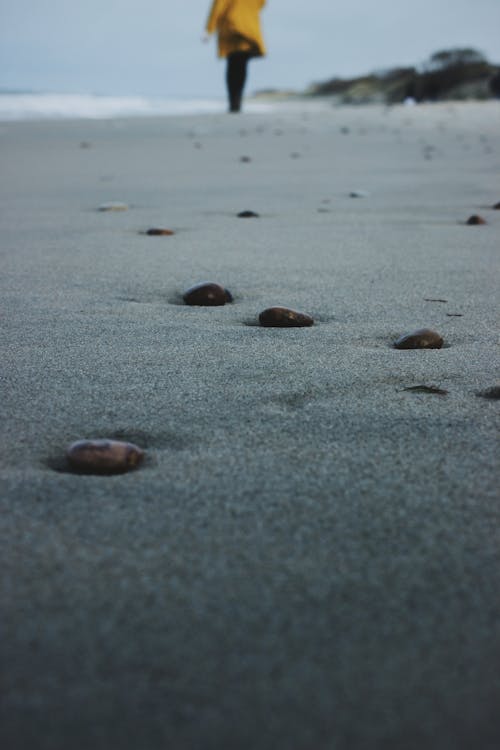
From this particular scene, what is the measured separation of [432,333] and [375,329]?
5.4 inches

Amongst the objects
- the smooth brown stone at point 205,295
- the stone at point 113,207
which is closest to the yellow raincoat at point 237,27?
the stone at point 113,207

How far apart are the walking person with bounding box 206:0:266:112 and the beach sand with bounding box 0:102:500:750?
695cm

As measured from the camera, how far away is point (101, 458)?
826 millimetres

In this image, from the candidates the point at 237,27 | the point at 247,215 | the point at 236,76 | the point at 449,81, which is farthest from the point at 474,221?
the point at 449,81

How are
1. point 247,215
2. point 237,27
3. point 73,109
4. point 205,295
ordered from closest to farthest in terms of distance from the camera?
point 205,295
point 247,215
point 237,27
point 73,109

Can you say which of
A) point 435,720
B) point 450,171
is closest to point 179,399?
point 435,720

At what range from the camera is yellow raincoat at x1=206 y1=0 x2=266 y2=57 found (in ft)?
26.6

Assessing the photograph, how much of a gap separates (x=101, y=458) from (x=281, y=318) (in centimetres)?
64

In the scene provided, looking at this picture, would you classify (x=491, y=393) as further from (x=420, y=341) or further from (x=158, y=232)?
(x=158, y=232)

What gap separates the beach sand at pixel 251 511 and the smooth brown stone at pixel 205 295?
0.03m

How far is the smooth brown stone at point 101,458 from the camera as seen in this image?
2.70ft

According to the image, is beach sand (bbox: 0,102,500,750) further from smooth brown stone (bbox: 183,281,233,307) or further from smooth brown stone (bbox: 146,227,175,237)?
smooth brown stone (bbox: 146,227,175,237)

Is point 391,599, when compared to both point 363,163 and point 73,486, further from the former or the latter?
point 363,163

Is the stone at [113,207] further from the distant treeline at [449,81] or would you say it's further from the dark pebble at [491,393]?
the distant treeline at [449,81]
